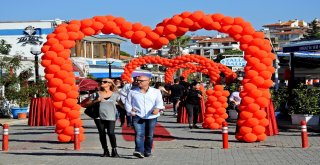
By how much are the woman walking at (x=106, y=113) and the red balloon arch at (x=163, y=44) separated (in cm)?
372

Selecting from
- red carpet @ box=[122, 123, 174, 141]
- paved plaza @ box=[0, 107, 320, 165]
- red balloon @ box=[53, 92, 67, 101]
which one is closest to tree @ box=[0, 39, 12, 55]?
red carpet @ box=[122, 123, 174, 141]

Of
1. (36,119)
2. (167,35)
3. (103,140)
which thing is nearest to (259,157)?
(103,140)

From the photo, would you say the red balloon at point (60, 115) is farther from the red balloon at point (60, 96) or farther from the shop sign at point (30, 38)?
the shop sign at point (30, 38)

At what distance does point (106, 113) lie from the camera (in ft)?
41.4

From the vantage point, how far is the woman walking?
41.5ft

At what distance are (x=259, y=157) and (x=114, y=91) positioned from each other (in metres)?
3.28

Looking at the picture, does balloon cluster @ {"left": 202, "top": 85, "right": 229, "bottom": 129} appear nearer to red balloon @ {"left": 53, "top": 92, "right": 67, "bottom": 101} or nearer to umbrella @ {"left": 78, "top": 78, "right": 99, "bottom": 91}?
red balloon @ {"left": 53, "top": 92, "right": 67, "bottom": 101}

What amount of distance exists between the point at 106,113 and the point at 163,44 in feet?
16.1

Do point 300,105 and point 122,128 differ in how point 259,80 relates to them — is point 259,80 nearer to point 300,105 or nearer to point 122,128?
point 300,105

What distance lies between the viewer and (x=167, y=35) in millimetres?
17172

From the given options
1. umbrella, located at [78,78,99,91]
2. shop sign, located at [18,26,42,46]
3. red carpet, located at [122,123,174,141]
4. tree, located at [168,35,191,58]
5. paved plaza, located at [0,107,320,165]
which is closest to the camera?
paved plaza, located at [0,107,320,165]

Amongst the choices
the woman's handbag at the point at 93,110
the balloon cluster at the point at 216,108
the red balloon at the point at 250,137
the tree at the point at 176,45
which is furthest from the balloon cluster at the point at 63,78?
the tree at the point at 176,45

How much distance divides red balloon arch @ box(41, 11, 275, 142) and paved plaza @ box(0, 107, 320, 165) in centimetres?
61

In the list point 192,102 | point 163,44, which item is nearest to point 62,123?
point 163,44
